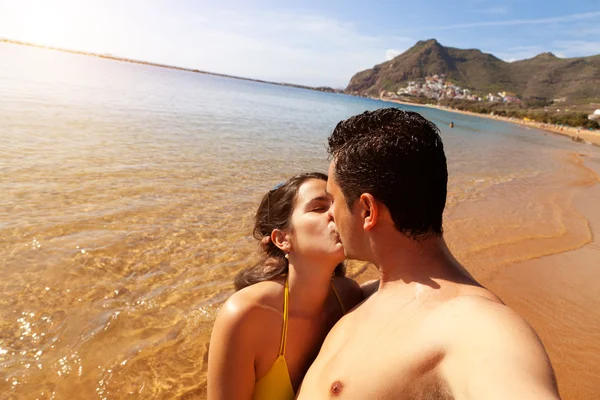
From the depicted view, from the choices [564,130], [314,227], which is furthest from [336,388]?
[564,130]

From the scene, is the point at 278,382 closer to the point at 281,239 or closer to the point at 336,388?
the point at 336,388

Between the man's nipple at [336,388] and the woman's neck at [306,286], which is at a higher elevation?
the woman's neck at [306,286]

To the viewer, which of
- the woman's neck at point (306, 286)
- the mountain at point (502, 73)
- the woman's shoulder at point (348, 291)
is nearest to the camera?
the woman's neck at point (306, 286)

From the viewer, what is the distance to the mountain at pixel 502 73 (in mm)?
121938

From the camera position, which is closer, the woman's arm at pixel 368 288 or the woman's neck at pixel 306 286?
the woman's neck at pixel 306 286

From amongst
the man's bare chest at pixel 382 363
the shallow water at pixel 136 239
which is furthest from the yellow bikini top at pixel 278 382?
the shallow water at pixel 136 239

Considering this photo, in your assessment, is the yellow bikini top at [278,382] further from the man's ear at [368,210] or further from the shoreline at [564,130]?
the shoreline at [564,130]

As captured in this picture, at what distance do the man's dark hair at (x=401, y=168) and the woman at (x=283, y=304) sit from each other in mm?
441

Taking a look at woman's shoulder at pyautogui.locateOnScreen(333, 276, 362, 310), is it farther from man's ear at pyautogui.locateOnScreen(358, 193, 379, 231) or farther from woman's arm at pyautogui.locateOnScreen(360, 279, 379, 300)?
man's ear at pyautogui.locateOnScreen(358, 193, 379, 231)

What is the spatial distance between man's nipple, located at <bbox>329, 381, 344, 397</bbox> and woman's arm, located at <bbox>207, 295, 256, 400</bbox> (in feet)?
1.71

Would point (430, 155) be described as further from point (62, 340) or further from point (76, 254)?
point (76, 254)

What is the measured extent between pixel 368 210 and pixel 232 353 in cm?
103

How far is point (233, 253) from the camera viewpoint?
575cm

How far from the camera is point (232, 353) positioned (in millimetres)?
2047
